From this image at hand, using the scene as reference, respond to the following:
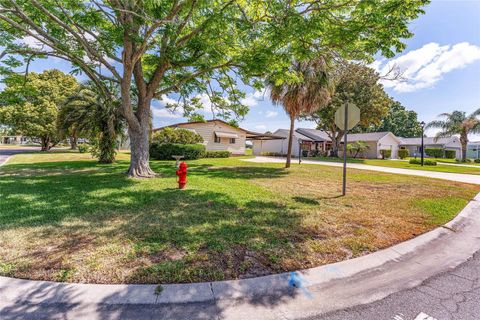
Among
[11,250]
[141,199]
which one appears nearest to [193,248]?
[11,250]

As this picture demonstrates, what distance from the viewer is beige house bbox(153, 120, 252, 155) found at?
25266mm

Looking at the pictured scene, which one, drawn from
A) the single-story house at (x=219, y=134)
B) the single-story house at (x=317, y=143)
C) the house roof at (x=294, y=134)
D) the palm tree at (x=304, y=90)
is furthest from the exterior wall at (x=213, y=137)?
the palm tree at (x=304, y=90)

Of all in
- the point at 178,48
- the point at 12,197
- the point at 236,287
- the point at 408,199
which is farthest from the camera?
the point at 178,48

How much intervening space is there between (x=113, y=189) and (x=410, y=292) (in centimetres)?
726

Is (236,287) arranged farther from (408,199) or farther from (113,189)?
(408,199)

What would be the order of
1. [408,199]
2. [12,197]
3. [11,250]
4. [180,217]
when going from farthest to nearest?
1. [408,199]
2. [12,197]
3. [180,217]
4. [11,250]

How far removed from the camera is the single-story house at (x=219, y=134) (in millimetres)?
25239

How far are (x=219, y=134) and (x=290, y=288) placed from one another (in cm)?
2388

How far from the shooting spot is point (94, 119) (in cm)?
1363

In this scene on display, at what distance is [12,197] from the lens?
5.80 m

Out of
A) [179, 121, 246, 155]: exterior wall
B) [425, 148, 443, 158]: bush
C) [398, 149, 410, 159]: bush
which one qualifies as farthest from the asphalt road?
[425, 148, 443, 158]: bush

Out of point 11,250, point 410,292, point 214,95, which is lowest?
point 410,292

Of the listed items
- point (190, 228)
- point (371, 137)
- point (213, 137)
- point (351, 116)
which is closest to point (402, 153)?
point (371, 137)

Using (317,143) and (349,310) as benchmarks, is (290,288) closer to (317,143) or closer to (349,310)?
(349,310)
